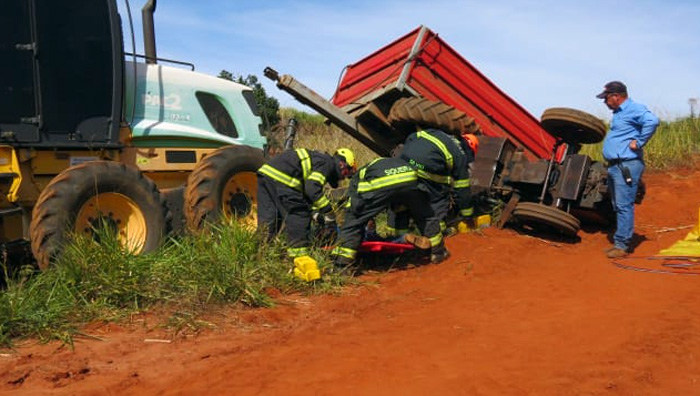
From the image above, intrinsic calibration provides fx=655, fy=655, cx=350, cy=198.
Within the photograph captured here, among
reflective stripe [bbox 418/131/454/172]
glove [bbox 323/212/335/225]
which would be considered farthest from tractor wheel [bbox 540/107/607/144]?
glove [bbox 323/212/335/225]

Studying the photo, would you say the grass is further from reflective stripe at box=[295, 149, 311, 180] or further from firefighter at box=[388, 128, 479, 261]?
firefighter at box=[388, 128, 479, 261]

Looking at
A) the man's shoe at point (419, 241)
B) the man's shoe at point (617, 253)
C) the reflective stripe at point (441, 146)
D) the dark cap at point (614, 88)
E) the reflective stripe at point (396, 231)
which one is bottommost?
the reflective stripe at point (396, 231)

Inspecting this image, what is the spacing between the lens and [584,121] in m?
7.30

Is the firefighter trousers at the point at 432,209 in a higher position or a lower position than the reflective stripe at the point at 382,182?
lower

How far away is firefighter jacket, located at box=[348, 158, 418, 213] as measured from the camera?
20.7 feet

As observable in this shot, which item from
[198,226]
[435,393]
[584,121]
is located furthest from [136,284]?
[584,121]

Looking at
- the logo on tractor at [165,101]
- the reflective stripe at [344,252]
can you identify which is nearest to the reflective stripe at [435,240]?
the reflective stripe at [344,252]

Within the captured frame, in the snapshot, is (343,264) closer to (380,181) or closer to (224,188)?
(380,181)

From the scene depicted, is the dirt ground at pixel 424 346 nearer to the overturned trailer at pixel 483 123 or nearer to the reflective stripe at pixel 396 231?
the reflective stripe at pixel 396 231

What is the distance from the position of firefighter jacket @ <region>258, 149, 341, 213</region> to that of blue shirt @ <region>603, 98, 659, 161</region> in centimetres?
298

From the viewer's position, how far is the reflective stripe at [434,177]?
22.4ft

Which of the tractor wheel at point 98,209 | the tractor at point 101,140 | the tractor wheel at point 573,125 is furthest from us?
the tractor wheel at point 573,125

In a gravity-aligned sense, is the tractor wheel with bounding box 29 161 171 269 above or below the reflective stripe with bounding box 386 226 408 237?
above

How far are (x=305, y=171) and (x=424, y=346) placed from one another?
8.60 ft
